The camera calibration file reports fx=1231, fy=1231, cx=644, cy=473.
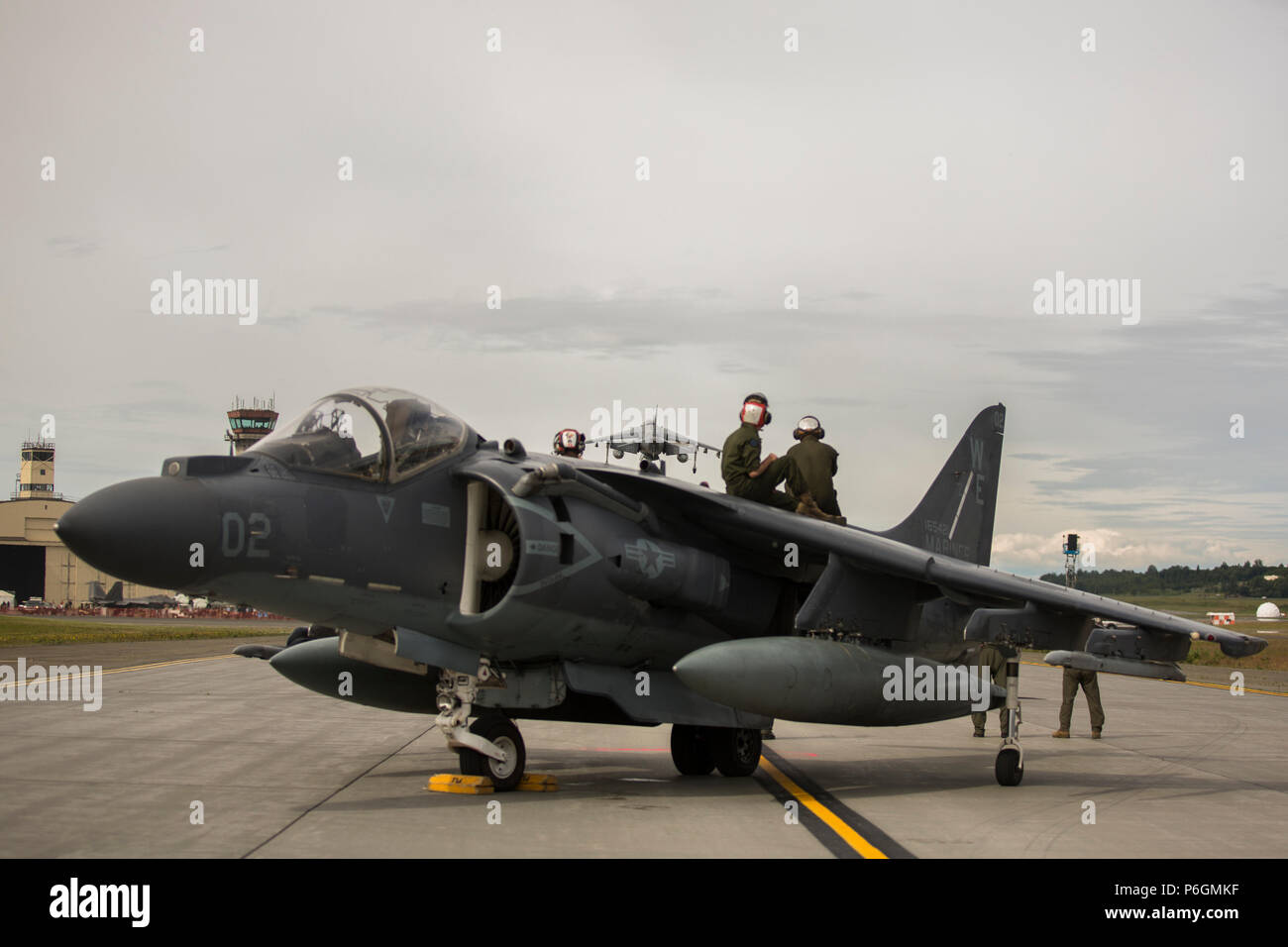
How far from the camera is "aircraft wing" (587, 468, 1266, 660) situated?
11203 millimetres

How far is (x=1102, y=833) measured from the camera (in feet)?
30.1

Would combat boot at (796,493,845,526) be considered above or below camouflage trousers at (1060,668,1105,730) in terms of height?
above

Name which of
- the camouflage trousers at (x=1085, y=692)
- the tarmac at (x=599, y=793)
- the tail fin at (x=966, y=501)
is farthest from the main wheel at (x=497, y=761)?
the camouflage trousers at (x=1085, y=692)

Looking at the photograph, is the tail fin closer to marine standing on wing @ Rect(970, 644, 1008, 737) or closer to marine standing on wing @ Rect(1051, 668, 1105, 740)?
marine standing on wing @ Rect(970, 644, 1008, 737)

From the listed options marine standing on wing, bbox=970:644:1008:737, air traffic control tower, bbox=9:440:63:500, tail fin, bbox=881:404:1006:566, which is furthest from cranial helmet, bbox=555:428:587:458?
air traffic control tower, bbox=9:440:63:500

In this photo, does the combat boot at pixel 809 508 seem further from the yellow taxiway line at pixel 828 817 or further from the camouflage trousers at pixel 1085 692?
the camouflage trousers at pixel 1085 692

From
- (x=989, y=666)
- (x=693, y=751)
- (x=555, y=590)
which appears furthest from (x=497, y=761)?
(x=989, y=666)

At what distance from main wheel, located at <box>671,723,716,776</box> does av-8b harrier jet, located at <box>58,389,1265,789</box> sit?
25 mm

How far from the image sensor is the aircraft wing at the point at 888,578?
36.8ft

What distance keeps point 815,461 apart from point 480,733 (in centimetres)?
461

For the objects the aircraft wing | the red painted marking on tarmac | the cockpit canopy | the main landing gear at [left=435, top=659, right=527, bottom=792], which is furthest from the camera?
the red painted marking on tarmac
